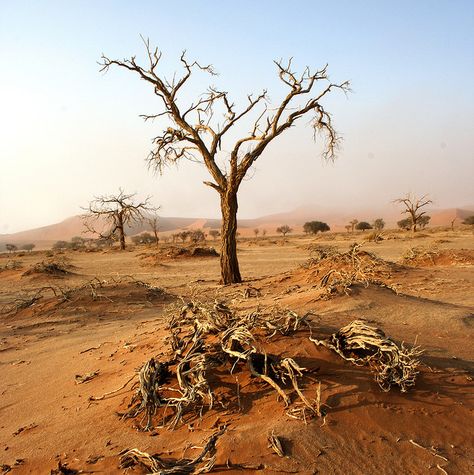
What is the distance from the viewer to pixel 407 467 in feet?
7.94

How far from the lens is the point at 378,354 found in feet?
11.3

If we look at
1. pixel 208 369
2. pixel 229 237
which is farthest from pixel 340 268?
pixel 208 369

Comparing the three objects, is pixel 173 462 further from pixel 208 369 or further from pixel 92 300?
pixel 92 300

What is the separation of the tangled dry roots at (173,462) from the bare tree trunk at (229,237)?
841 cm

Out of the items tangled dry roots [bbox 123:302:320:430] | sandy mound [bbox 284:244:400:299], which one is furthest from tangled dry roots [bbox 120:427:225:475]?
sandy mound [bbox 284:244:400:299]

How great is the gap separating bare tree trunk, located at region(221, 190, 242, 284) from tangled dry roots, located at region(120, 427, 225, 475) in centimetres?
841

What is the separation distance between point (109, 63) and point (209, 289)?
19.9 ft

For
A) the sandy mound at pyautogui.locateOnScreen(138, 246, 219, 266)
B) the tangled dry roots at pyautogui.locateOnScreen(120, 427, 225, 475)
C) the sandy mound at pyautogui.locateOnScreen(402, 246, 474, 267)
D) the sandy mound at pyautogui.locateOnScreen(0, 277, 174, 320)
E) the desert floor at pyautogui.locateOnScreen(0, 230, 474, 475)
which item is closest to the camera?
the tangled dry roots at pyautogui.locateOnScreen(120, 427, 225, 475)

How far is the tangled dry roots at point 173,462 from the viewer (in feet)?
7.68

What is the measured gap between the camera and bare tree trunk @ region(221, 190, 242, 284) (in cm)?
1094

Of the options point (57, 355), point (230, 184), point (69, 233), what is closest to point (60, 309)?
point (57, 355)

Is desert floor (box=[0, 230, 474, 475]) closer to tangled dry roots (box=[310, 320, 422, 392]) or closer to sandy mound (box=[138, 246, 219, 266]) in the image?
tangled dry roots (box=[310, 320, 422, 392])

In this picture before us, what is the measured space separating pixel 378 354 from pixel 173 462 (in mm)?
1802

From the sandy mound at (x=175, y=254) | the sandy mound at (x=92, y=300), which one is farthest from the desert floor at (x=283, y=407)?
the sandy mound at (x=175, y=254)
